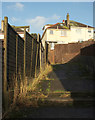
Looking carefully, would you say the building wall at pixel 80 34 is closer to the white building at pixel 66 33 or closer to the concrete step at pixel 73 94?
the white building at pixel 66 33

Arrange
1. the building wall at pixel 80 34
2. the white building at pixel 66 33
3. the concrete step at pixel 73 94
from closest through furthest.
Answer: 1. the concrete step at pixel 73 94
2. the white building at pixel 66 33
3. the building wall at pixel 80 34

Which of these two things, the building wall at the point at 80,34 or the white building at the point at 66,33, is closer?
the white building at the point at 66,33

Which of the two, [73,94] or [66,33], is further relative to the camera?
[66,33]

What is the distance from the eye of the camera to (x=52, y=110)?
13.9ft

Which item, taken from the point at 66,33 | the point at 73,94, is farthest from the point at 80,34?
the point at 73,94

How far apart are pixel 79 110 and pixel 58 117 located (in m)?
0.86

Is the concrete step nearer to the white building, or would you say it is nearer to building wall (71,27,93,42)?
the white building

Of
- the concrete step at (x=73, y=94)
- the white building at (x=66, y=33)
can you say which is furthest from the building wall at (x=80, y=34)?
the concrete step at (x=73, y=94)

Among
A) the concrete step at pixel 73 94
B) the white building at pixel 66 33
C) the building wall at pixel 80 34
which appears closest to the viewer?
the concrete step at pixel 73 94

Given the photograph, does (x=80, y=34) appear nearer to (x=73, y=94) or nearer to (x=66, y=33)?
(x=66, y=33)

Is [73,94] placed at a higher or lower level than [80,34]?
lower

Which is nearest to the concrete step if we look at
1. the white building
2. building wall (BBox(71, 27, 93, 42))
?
the white building

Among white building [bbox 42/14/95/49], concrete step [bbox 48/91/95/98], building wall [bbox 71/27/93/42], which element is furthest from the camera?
building wall [bbox 71/27/93/42]

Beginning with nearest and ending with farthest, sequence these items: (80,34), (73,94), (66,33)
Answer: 1. (73,94)
2. (66,33)
3. (80,34)
